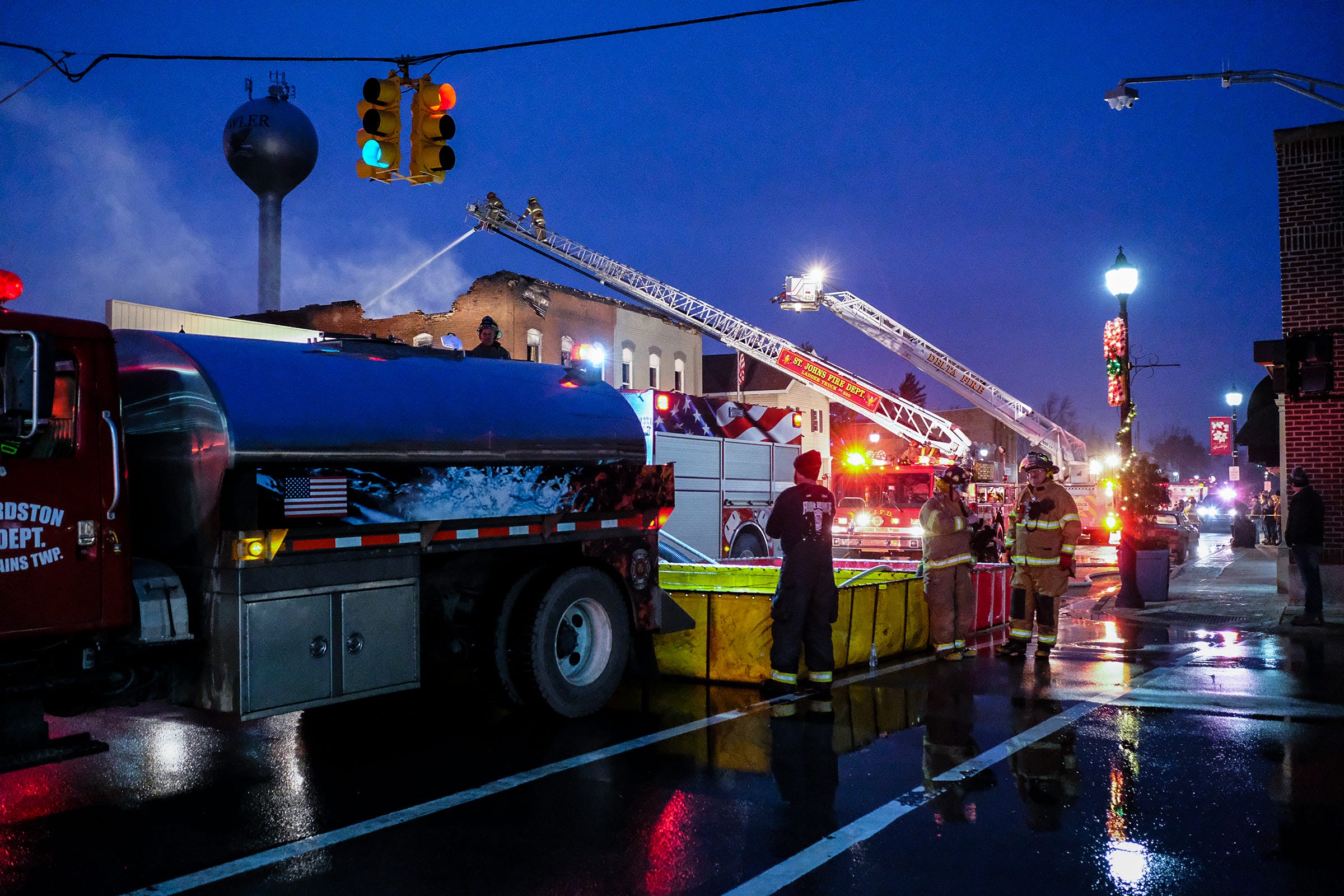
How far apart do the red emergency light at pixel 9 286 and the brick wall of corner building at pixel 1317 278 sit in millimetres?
14561

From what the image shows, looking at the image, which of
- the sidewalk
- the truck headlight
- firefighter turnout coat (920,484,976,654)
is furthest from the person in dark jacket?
the truck headlight

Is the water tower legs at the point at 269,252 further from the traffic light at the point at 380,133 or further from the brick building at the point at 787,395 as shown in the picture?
the traffic light at the point at 380,133

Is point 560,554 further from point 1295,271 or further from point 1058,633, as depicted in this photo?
point 1295,271

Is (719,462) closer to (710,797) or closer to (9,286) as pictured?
(710,797)

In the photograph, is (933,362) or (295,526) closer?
(295,526)

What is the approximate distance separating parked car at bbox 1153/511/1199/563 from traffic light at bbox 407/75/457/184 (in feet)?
56.3

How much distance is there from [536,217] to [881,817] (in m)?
24.0

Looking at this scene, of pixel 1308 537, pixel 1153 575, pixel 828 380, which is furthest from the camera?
pixel 828 380

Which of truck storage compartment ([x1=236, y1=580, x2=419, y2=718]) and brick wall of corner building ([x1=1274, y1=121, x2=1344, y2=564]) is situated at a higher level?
brick wall of corner building ([x1=1274, y1=121, x2=1344, y2=564])

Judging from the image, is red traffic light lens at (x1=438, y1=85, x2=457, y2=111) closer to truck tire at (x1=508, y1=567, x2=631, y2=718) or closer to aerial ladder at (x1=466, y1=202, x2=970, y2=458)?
truck tire at (x1=508, y1=567, x2=631, y2=718)

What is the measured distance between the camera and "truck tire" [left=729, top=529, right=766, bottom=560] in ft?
53.9

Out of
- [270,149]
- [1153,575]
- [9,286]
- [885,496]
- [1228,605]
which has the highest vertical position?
[270,149]

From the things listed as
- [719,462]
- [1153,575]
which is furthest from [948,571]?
[1153,575]

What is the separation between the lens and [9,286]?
5273 mm
